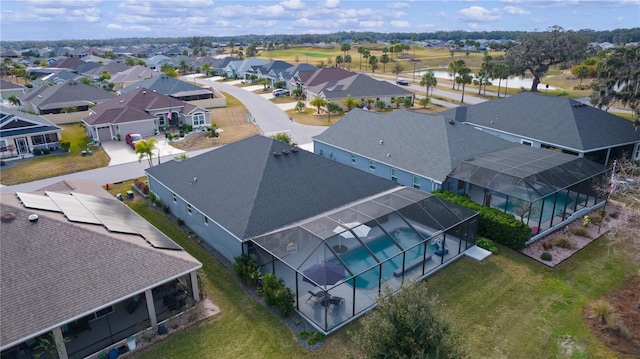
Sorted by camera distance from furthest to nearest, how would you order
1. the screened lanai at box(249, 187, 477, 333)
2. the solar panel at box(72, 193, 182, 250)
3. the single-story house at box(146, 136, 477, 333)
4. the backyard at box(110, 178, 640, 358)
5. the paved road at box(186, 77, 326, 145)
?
the paved road at box(186, 77, 326, 145) → the solar panel at box(72, 193, 182, 250) → the single-story house at box(146, 136, 477, 333) → the screened lanai at box(249, 187, 477, 333) → the backyard at box(110, 178, 640, 358)

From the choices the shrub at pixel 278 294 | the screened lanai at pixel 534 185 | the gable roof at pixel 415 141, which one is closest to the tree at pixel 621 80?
the screened lanai at pixel 534 185

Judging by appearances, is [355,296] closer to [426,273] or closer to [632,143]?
[426,273]

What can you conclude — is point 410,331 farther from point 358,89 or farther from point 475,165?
point 358,89

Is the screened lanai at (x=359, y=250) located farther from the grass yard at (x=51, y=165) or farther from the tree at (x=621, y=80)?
the tree at (x=621, y=80)

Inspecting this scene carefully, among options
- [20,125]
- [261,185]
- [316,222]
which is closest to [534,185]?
[316,222]

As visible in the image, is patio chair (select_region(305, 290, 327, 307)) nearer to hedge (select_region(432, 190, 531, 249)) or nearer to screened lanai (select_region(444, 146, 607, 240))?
hedge (select_region(432, 190, 531, 249))

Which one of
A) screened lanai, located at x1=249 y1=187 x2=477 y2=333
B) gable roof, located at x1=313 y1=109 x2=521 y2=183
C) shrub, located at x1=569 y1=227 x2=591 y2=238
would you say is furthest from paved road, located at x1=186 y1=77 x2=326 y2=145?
shrub, located at x1=569 y1=227 x2=591 y2=238
